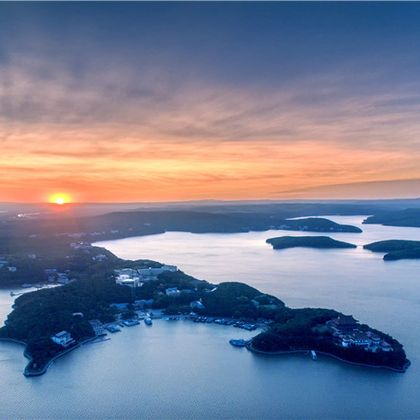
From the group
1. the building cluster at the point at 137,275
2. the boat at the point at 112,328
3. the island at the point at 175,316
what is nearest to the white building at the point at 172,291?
the island at the point at 175,316

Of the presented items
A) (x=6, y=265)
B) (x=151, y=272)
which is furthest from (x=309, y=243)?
(x=6, y=265)

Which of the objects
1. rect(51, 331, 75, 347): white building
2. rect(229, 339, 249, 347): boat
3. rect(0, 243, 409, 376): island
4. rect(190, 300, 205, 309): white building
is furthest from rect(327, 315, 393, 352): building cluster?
rect(51, 331, 75, 347): white building

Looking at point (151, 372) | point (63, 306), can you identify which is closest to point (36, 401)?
point (151, 372)

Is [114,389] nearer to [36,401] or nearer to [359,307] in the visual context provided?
[36,401]

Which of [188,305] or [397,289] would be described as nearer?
[188,305]

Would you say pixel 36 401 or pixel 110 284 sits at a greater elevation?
pixel 110 284

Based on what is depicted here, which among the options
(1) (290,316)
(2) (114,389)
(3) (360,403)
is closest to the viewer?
(3) (360,403)

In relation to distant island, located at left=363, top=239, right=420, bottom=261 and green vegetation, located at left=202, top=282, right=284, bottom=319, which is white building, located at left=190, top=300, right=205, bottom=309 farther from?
distant island, located at left=363, top=239, right=420, bottom=261

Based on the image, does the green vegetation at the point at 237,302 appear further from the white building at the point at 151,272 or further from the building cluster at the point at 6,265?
the building cluster at the point at 6,265
